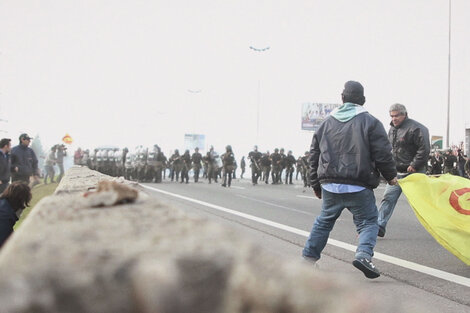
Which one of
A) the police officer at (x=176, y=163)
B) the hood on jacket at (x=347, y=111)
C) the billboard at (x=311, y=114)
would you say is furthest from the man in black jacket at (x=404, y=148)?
the billboard at (x=311, y=114)

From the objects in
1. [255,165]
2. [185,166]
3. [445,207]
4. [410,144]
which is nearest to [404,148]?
[410,144]

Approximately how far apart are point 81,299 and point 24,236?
0.73 feet

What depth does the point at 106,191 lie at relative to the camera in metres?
1.19

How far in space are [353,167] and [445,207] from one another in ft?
5.57

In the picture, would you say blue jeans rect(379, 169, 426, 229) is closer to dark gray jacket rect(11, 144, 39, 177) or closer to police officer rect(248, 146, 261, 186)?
dark gray jacket rect(11, 144, 39, 177)

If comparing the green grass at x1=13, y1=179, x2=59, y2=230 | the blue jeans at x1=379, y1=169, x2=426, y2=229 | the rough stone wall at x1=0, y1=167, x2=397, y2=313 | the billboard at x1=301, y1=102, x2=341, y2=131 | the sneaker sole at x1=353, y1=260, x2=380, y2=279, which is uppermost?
the billboard at x1=301, y1=102, x2=341, y2=131

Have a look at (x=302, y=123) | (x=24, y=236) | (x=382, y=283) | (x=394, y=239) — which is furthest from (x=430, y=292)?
(x=302, y=123)

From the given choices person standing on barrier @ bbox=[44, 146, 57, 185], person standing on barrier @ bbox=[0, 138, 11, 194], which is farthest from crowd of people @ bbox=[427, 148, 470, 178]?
person standing on barrier @ bbox=[0, 138, 11, 194]

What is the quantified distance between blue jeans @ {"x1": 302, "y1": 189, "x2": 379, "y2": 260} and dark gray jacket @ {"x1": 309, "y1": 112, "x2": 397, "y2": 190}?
0.14 meters

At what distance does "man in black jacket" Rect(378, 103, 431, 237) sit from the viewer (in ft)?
25.0

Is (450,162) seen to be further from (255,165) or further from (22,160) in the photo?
(22,160)

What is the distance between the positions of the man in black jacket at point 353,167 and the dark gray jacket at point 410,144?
2609 mm

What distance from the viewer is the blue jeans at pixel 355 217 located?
5.05 metres

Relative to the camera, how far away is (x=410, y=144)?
780cm
